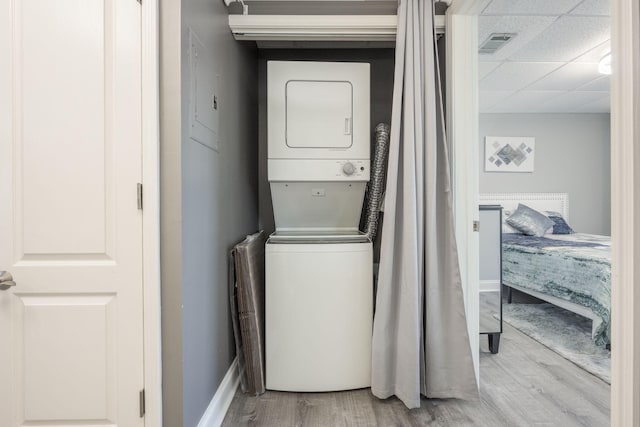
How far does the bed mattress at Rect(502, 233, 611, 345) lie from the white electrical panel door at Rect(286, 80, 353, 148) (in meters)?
2.28

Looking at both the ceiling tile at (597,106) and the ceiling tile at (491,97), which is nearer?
the ceiling tile at (491,97)

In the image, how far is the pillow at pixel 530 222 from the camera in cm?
417

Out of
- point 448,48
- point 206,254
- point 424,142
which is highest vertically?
point 448,48

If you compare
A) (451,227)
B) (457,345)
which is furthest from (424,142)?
(457,345)

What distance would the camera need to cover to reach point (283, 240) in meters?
1.87

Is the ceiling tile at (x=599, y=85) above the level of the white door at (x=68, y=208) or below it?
above

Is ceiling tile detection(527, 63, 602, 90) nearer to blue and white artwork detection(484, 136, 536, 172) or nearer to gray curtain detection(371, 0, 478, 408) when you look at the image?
blue and white artwork detection(484, 136, 536, 172)

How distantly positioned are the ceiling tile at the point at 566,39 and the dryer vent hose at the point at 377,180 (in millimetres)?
1683

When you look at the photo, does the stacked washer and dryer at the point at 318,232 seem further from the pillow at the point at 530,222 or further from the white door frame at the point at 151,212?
the pillow at the point at 530,222

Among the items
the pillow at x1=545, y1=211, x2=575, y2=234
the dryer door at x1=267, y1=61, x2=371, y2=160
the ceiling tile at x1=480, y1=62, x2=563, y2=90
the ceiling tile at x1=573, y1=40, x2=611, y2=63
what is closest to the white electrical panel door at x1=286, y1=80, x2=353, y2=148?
the dryer door at x1=267, y1=61, x2=371, y2=160

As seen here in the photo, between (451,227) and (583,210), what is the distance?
4.66 metres

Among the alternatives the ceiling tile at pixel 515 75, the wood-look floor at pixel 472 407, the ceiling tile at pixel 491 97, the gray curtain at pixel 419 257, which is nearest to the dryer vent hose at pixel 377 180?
the gray curtain at pixel 419 257

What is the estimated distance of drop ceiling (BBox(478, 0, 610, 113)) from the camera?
2.31 meters

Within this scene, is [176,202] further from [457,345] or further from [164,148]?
[457,345]
